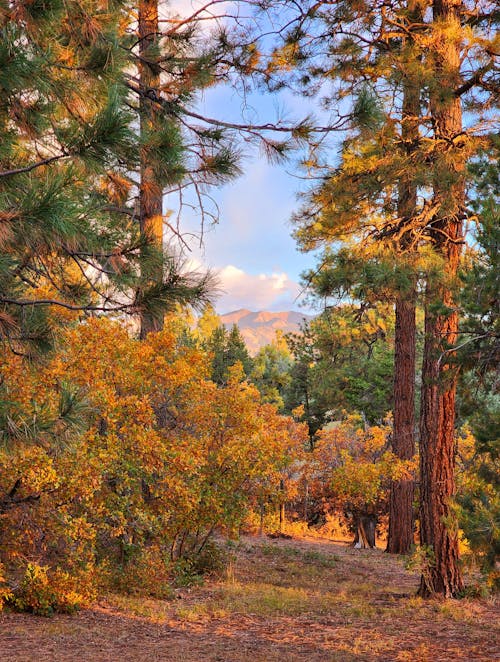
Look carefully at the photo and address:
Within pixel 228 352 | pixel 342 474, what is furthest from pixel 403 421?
pixel 228 352

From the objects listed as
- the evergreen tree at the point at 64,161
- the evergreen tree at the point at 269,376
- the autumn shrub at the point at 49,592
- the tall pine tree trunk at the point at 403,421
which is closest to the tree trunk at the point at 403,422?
the tall pine tree trunk at the point at 403,421

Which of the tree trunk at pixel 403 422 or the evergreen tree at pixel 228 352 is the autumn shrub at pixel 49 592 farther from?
the evergreen tree at pixel 228 352

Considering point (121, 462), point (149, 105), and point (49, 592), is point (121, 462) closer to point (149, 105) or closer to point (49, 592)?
point (49, 592)

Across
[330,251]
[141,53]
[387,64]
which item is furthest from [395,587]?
[141,53]

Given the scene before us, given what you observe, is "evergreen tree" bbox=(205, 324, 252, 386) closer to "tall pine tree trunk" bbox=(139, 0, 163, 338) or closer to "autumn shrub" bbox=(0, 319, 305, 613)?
"tall pine tree trunk" bbox=(139, 0, 163, 338)

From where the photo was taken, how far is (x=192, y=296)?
541cm

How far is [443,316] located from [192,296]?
3729 millimetres

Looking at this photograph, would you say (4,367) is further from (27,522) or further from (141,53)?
(141,53)

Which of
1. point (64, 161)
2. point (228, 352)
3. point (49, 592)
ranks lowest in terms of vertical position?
point (49, 592)

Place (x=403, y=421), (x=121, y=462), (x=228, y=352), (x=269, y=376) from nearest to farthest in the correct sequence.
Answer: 1. (x=121, y=462)
2. (x=403, y=421)
3. (x=228, y=352)
4. (x=269, y=376)

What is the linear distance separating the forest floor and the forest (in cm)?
10

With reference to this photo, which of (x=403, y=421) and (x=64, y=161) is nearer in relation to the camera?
(x=64, y=161)

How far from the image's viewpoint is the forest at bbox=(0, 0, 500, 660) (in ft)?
16.7

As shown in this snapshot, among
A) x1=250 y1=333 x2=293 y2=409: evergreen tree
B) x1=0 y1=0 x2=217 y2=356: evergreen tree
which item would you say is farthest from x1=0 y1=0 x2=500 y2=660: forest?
x1=250 y1=333 x2=293 y2=409: evergreen tree
